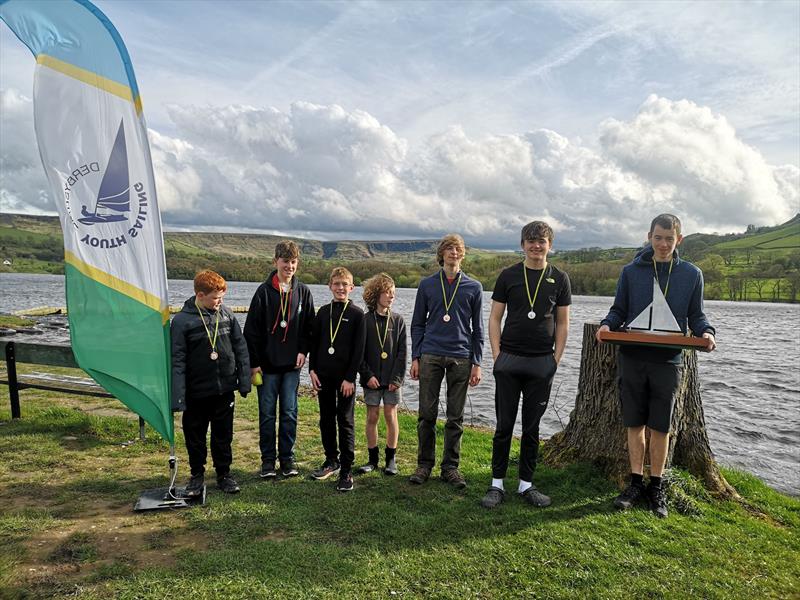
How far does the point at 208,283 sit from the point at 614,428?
15.0ft

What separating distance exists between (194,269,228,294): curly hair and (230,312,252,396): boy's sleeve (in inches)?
13.8

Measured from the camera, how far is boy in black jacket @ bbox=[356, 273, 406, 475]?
19.4 feet

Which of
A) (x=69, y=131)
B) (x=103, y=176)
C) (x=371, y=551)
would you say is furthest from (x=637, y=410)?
(x=69, y=131)

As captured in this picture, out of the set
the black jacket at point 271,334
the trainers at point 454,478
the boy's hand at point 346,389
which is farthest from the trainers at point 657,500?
the black jacket at point 271,334

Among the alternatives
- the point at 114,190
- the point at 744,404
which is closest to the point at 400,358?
the point at 114,190

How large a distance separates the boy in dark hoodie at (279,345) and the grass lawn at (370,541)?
416mm

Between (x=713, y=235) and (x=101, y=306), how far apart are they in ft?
730

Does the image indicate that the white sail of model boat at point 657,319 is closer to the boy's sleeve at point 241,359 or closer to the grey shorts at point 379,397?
the grey shorts at point 379,397

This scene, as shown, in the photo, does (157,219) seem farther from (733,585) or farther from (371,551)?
(733,585)

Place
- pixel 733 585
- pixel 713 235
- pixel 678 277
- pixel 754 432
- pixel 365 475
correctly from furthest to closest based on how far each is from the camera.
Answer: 1. pixel 713 235
2. pixel 754 432
3. pixel 365 475
4. pixel 678 277
5. pixel 733 585

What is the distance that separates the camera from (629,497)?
4.99m

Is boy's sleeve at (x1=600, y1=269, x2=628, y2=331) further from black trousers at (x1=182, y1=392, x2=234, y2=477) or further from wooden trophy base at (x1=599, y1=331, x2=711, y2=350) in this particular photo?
black trousers at (x1=182, y1=392, x2=234, y2=477)

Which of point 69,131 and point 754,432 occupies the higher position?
point 69,131

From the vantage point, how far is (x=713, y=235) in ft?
631
